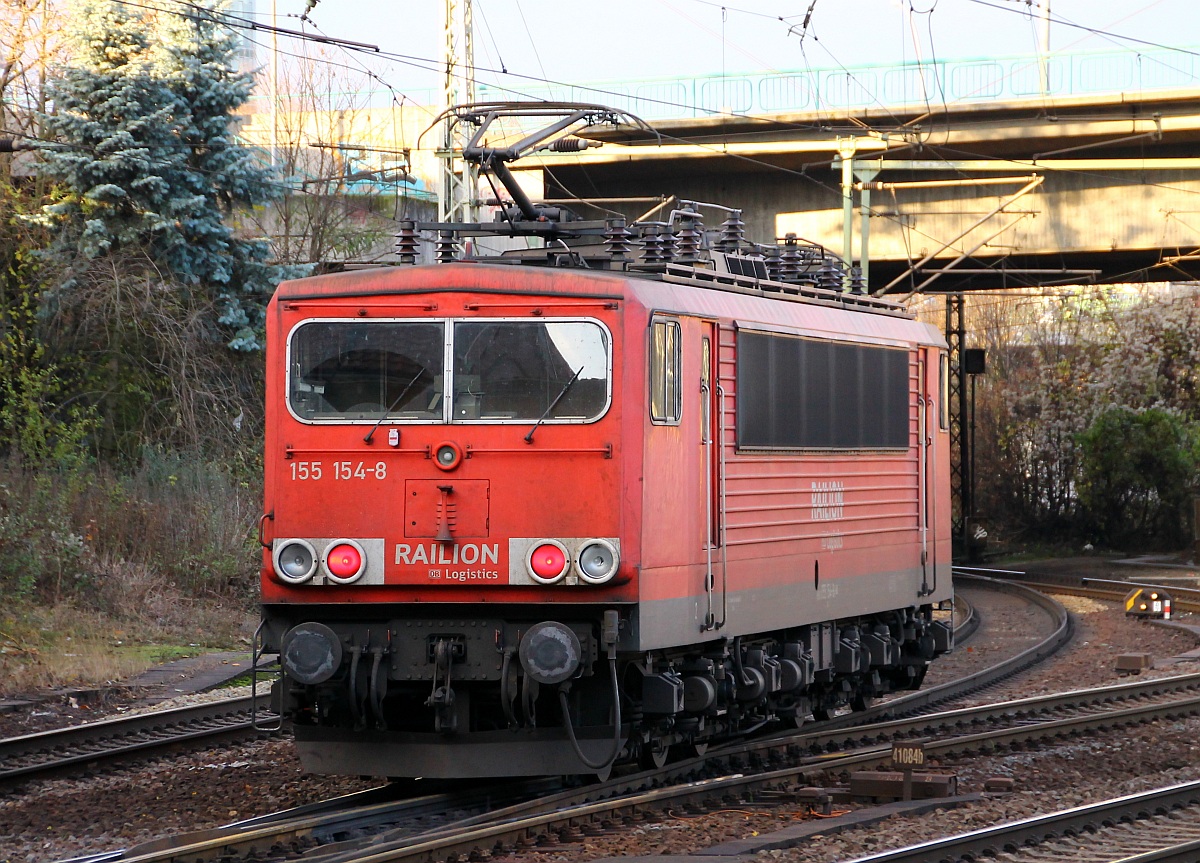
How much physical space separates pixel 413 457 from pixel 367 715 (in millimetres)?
1511

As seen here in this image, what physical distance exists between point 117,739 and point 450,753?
387cm

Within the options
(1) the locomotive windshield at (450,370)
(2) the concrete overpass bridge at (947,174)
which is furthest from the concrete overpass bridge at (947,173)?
(1) the locomotive windshield at (450,370)

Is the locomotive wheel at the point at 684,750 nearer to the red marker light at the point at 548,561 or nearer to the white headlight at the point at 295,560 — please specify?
the red marker light at the point at 548,561

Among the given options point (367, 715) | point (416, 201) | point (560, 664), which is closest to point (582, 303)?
point (560, 664)

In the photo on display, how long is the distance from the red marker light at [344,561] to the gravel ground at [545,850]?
1.52 metres

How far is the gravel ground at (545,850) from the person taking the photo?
863 centimetres

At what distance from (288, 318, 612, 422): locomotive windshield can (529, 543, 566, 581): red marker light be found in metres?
0.77

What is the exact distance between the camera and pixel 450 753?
30.8 ft

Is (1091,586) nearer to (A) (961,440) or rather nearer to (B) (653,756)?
(A) (961,440)

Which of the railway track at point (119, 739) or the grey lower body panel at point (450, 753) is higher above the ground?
the grey lower body panel at point (450, 753)

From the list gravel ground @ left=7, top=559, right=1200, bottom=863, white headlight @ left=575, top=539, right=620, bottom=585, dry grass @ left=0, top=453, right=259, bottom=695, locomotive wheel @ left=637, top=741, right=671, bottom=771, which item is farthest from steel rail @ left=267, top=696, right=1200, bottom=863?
dry grass @ left=0, top=453, right=259, bottom=695

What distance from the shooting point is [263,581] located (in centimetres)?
959

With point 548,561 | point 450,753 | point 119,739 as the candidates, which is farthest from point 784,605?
point 119,739

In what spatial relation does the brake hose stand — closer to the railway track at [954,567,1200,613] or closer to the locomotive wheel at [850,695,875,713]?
the locomotive wheel at [850,695,875,713]
